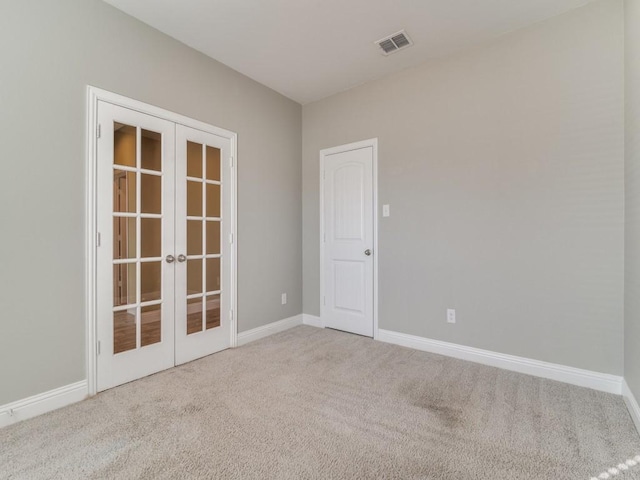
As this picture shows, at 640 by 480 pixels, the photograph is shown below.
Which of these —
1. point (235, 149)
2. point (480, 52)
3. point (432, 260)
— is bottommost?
point (432, 260)

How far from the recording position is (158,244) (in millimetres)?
2635

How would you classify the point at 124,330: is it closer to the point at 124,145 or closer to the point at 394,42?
the point at 124,145

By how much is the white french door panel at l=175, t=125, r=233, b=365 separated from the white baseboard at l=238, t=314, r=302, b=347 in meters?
0.18

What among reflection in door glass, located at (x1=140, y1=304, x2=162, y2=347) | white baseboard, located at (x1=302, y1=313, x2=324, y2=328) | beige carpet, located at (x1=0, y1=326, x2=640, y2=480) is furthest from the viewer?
white baseboard, located at (x1=302, y1=313, x2=324, y2=328)

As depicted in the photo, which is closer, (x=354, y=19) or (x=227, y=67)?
(x=354, y=19)

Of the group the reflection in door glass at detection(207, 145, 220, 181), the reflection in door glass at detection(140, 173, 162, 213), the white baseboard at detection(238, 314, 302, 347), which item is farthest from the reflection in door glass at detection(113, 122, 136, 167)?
the white baseboard at detection(238, 314, 302, 347)

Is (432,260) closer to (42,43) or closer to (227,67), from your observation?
(227,67)

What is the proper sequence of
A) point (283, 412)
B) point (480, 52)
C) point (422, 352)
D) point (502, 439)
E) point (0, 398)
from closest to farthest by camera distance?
point (502, 439) → point (0, 398) → point (283, 412) → point (480, 52) → point (422, 352)

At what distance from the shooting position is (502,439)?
172 cm

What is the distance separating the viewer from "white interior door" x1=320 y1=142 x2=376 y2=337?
3510 millimetres

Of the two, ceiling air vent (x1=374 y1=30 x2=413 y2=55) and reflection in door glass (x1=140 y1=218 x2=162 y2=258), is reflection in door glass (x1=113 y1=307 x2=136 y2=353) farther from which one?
ceiling air vent (x1=374 y1=30 x2=413 y2=55)

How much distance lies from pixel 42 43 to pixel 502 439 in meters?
3.72

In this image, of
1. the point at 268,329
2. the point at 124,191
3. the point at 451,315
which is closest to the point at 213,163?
the point at 124,191

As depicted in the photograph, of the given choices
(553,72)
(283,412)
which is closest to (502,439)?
(283,412)
